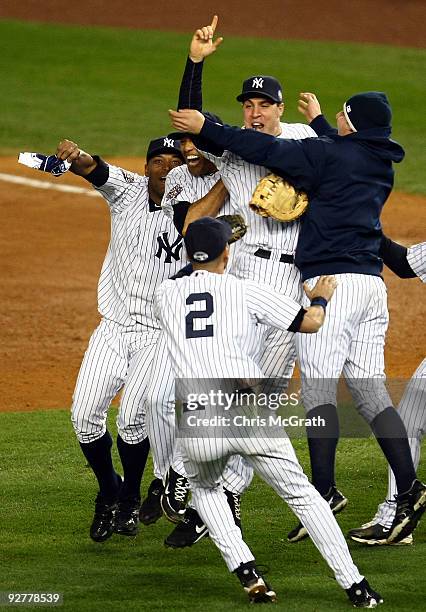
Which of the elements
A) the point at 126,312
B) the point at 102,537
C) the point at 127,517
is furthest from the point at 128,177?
the point at 102,537

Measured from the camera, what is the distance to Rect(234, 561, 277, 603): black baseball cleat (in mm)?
5020

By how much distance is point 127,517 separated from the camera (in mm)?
6312

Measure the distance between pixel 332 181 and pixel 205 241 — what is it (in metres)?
0.91

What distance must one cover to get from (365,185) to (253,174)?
531 mm

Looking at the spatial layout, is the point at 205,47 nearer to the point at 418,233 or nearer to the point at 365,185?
the point at 365,185

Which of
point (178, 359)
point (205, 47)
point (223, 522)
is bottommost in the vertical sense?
point (223, 522)

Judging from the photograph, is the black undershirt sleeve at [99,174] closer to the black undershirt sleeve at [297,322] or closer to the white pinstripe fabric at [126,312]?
the white pinstripe fabric at [126,312]

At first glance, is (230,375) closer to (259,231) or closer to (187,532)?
(259,231)

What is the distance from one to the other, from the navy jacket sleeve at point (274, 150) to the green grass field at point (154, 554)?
5.86 feet

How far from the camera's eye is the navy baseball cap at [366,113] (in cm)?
580

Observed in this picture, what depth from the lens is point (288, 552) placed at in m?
5.96

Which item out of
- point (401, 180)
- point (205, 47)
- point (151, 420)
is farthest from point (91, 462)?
point (401, 180)

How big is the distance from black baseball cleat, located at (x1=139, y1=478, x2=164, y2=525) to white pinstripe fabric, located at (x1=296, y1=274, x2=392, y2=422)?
1.01 m

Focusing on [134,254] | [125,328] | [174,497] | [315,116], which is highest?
[315,116]
